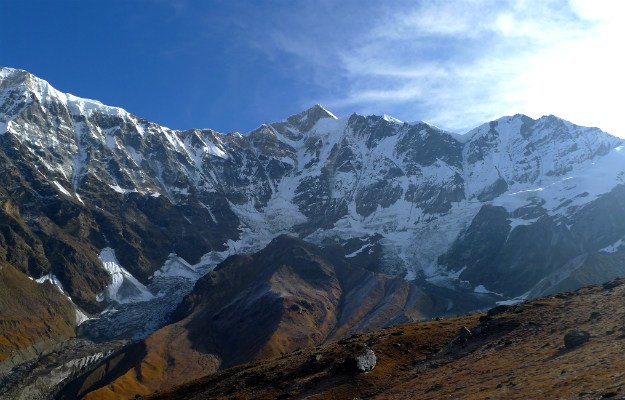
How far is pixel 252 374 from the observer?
3238 inches

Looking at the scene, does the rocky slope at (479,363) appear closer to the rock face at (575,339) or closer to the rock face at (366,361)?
the rock face at (575,339)

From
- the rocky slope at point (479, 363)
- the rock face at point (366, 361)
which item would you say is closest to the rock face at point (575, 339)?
the rocky slope at point (479, 363)

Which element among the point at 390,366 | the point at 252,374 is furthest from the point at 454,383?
the point at 252,374

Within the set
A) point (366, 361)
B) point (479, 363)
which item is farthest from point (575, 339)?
point (366, 361)

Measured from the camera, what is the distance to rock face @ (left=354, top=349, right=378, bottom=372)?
2625 inches

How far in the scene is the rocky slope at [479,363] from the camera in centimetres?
4322

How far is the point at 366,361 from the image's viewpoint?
67.5 meters

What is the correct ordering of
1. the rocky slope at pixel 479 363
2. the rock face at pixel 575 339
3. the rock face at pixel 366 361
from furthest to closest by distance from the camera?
the rock face at pixel 366 361 < the rock face at pixel 575 339 < the rocky slope at pixel 479 363

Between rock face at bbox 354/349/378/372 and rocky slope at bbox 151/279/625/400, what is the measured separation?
530 millimetres

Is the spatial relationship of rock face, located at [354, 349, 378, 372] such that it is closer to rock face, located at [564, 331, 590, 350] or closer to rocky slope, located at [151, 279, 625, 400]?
rocky slope, located at [151, 279, 625, 400]

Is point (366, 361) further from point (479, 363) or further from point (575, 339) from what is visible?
point (575, 339)

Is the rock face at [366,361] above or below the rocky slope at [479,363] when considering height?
above

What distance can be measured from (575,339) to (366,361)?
22.9 m

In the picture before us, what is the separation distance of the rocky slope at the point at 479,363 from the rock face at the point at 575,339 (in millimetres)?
190
